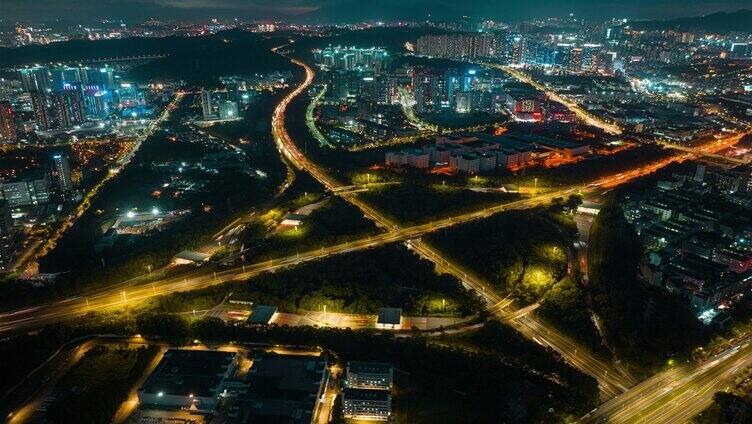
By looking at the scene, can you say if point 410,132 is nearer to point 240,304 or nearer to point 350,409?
point 240,304

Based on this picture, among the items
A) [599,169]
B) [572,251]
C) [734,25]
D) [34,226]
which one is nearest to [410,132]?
[599,169]

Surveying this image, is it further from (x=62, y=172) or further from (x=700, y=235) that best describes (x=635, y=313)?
(x=62, y=172)

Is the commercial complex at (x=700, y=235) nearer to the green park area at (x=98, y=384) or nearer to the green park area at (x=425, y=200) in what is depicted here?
the green park area at (x=425, y=200)

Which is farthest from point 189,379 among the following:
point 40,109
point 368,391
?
point 40,109

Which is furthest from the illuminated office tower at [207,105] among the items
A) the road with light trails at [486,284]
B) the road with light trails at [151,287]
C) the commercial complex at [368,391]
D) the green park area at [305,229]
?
the commercial complex at [368,391]

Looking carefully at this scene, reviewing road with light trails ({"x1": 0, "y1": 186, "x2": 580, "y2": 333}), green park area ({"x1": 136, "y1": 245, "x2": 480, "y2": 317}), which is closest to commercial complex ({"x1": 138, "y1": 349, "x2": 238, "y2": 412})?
green park area ({"x1": 136, "y1": 245, "x2": 480, "y2": 317})

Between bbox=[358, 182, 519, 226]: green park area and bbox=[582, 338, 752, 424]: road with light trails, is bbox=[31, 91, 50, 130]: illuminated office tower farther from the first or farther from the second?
bbox=[582, 338, 752, 424]: road with light trails
